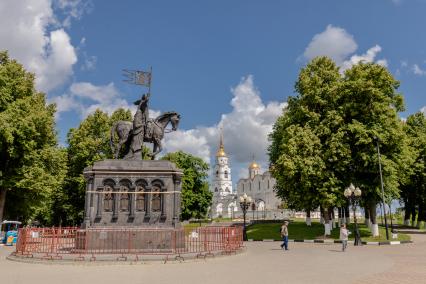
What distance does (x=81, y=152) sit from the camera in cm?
3978

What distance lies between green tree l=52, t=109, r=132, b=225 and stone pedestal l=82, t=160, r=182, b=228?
837 inches

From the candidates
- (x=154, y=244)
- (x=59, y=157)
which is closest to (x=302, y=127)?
(x=154, y=244)

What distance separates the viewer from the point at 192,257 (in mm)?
16047

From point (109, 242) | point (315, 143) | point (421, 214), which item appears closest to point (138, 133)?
point (109, 242)

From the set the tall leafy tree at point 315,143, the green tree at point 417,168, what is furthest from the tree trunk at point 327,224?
the green tree at point 417,168

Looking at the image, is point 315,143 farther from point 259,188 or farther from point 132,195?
point 259,188

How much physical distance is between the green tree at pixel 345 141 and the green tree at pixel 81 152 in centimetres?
1993

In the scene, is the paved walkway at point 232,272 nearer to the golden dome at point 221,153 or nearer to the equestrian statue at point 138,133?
the equestrian statue at point 138,133

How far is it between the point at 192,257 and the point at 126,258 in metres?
2.77

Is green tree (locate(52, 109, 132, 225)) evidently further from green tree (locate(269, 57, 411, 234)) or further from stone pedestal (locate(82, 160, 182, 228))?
stone pedestal (locate(82, 160, 182, 228))

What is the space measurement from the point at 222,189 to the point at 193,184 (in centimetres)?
7802

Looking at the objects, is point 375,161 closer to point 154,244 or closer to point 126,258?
point 154,244

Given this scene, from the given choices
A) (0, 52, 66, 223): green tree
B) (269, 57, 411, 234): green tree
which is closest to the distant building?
(269, 57, 411, 234): green tree

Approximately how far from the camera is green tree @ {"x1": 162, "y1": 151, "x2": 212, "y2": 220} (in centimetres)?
5966
